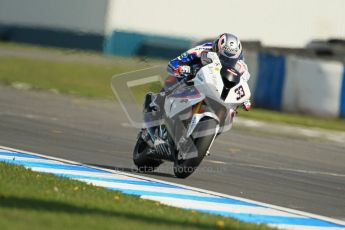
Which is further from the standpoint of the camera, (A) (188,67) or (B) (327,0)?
(B) (327,0)

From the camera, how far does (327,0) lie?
5003 cm

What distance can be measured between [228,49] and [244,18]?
1536 inches

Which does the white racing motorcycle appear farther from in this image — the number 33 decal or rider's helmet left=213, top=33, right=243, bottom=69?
rider's helmet left=213, top=33, right=243, bottom=69

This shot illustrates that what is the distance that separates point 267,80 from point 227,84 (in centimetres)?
1396

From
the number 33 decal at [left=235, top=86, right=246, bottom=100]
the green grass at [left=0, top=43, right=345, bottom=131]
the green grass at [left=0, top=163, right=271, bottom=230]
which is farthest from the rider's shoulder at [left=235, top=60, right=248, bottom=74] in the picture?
the green grass at [left=0, top=43, right=345, bottom=131]

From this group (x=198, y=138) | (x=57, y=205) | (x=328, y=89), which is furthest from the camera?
(x=328, y=89)

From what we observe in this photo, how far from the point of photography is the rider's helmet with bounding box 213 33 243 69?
11.2 metres

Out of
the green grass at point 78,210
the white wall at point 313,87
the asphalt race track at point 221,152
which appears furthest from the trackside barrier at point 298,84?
the green grass at point 78,210

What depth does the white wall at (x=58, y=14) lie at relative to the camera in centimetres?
4697

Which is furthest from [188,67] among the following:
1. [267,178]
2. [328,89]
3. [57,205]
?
[328,89]

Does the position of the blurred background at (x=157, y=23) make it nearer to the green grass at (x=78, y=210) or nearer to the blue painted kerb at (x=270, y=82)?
the blue painted kerb at (x=270, y=82)

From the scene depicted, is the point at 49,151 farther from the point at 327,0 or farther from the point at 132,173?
the point at 327,0

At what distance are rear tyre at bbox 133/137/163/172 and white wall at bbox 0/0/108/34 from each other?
34.8m

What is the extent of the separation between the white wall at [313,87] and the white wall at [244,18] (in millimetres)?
23627
